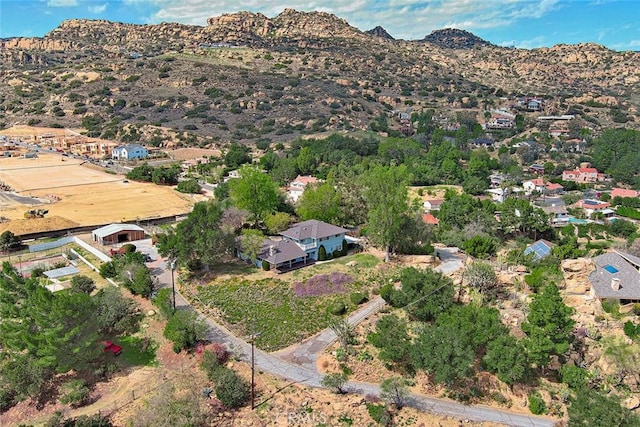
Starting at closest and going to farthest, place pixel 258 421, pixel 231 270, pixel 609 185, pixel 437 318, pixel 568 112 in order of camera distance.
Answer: pixel 258 421 < pixel 437 318 < pixel 231 270 < pixel 609 185 < pixel 568 112

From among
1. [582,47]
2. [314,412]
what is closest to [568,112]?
[582,47]

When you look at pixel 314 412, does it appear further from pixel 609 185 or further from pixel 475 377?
pixel 609 185

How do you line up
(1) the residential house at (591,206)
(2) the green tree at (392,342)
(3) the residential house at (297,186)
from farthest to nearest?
(3) the residential house at (297,186)
(1) the residential house at (591,206)
(2) the green tree at (392,342)

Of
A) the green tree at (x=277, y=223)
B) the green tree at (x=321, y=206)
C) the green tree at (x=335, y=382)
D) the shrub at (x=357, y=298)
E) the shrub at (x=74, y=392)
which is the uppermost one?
the green tree at (x=321, y=206)

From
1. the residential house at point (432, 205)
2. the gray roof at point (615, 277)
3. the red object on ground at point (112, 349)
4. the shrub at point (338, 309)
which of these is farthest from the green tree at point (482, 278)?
the residential house at point (432, 205)

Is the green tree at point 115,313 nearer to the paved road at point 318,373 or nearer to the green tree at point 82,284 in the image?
the paved road at point 318,373

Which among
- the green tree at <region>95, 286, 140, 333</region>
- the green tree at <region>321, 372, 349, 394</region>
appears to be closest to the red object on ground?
the green tree at <region>95, 286, 140, 333</region>

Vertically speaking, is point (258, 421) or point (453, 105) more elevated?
point (453, 105)
